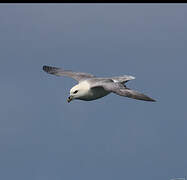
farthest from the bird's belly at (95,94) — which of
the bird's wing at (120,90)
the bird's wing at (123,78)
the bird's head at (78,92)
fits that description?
the bird's wing at (123,78)

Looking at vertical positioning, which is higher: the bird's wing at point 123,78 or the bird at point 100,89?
the bird's wing at point 123,78

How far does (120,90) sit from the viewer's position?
1137 inches

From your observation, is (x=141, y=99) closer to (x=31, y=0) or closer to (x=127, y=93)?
(x=127, y=93)

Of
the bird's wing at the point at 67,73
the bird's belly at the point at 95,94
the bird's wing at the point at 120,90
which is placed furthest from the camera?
the bird's wing at the point at 67,73

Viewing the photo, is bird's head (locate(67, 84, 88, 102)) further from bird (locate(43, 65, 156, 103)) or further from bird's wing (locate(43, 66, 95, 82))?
bird's wing (locate(43, 66, 95, 82))

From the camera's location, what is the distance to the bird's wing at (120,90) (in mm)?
27983

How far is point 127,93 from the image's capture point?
93.2 feet

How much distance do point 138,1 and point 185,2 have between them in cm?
262

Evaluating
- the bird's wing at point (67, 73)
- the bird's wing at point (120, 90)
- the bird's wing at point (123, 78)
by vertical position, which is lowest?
the bird's wing at point (120, 90)

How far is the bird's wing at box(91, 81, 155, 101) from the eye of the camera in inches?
1102

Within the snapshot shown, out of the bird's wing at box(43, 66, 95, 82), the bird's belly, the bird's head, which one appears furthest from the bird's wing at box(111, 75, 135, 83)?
the bird's head

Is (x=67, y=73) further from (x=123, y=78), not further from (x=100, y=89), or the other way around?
(x=100, y=89)

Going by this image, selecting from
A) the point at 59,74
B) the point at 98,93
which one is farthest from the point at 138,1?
the point at 59,74

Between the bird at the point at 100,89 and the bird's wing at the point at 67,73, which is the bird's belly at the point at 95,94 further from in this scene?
the bird's wing at the point at 67,73
